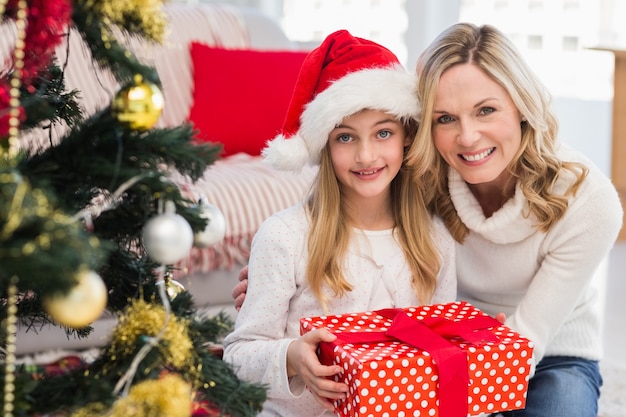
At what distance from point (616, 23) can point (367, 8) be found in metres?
1.30

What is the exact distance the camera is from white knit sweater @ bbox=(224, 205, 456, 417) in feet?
4.83

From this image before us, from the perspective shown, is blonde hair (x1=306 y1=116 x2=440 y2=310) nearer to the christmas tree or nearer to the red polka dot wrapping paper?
the red polka dot wrapping paper

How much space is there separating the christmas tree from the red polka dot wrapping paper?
31cm

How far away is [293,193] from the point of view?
2.56 metres

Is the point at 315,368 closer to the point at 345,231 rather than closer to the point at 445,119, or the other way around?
the point at 345,231

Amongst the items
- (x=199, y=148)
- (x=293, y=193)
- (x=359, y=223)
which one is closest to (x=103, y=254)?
(x=199, y=148)

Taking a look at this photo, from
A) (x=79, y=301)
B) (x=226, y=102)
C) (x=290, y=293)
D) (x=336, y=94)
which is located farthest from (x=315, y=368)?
(x=226, y=102)

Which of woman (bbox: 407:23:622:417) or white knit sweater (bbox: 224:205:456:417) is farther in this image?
woman (bbox: 407:23:622:417)

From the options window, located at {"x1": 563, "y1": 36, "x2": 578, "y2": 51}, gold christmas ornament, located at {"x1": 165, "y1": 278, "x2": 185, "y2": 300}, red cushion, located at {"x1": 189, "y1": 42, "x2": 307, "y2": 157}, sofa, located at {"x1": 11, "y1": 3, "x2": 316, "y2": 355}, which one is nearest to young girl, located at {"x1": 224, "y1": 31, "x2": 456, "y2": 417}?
gold christmas ornament, located at {"x1": 165, "y1": 278, "x2": 185, "y2": 300}

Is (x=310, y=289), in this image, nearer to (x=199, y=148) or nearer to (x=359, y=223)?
(x=359, y=223)

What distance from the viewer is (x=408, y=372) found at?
4.06 feet

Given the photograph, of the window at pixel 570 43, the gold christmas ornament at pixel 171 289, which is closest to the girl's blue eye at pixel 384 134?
the gold christmas ornament at pixel 171 289

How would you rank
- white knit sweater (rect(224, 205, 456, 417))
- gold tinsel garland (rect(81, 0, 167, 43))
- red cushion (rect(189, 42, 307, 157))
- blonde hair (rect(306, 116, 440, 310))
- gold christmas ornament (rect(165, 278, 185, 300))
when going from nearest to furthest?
gold tinsel garland (rect(81, 0, 167, 43)) < gold christmas ornament (rect(165, 278, 185, 300)) < white knit sweater (rect(224, 205, 456, 417)) < blonde hair (rect(306, 116, 440, 310)) < red cushion (rect(189, 42, 307, 157))

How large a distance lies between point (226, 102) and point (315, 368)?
1.75 meters
